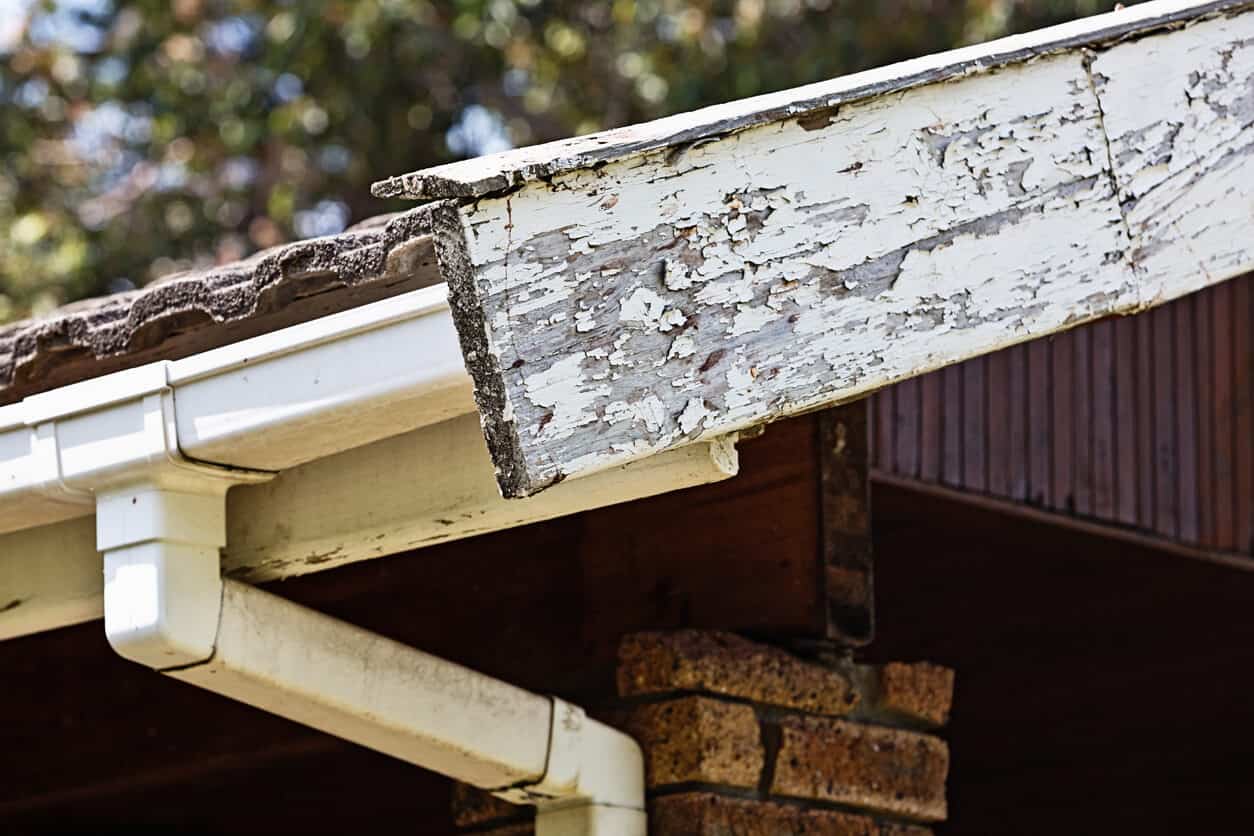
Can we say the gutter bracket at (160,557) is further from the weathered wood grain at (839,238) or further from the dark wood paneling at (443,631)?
the dark wood paneling at (443,631)

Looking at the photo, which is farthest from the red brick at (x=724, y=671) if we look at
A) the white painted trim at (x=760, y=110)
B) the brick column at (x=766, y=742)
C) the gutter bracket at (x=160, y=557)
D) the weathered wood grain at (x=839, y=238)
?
the white painted trim at (x=760, y=110)

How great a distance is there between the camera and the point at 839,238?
2148 mm

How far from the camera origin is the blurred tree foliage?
11.4 meters

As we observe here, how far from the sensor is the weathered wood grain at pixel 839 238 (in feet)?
6.42

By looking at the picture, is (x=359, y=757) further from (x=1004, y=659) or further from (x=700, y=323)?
(x=700, y=323)

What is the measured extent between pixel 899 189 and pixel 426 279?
0.55 m

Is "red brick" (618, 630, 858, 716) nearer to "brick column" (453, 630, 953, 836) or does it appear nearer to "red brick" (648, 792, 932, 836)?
"brick column" (453, 630, 953, 836)

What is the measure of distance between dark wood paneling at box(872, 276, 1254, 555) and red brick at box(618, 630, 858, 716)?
1.33 feet

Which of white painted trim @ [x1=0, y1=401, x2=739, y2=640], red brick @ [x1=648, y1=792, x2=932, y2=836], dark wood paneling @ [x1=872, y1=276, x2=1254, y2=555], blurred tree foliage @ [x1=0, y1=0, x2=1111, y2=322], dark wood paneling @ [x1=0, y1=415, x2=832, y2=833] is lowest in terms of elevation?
red brick @ [x1=648, y1=792, x2=932, y2=836]

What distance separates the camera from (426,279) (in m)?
2.33

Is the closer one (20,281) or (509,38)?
(509,38)

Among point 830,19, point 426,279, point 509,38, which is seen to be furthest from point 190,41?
point 426,279

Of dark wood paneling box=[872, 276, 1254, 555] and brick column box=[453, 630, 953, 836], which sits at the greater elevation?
dark wood paneling box=[872, 276, 1254, 555]

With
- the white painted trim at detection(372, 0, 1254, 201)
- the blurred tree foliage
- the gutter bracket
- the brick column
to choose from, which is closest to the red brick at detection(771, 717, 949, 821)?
the brick column
